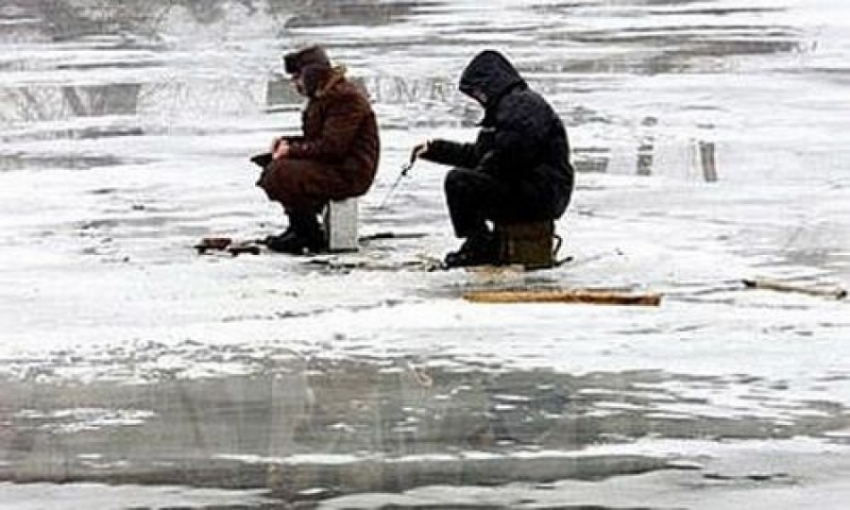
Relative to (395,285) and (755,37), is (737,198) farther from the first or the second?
(755,37)

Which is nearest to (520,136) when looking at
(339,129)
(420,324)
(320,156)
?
(339,129)

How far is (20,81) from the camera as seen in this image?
25547 millimetres

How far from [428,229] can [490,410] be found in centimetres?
550

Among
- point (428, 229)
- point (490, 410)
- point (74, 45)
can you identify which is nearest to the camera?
point (490, 410)

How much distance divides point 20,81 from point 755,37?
1020cm

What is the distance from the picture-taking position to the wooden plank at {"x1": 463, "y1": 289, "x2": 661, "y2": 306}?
448 inches

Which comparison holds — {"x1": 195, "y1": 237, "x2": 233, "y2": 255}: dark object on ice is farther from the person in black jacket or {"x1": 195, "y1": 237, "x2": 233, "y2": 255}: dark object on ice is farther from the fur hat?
the person in black jacket

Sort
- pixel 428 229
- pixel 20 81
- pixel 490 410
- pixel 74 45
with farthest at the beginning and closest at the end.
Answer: pixel 74 45, pixel 20 81, pixel 428 229, pixel 490 410

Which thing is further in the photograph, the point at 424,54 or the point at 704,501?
the point at 424,54

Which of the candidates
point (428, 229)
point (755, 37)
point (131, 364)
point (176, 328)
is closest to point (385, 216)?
point (428, 229)

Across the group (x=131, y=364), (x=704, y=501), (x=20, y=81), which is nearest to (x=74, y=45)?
(x=20, y=81)

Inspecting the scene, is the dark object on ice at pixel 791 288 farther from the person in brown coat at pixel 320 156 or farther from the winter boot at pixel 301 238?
the winter boot at pixel 301 238

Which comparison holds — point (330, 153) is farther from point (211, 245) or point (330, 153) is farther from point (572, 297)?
point (572, 297)

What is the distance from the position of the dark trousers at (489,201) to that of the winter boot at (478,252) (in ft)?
0.16
